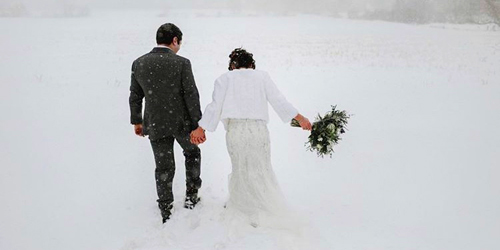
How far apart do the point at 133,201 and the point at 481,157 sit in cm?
625

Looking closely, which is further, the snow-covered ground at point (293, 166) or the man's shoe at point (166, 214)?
the man's shoe at point (166, 214)

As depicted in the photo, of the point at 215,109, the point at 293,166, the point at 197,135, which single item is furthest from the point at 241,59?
the point at 293,166

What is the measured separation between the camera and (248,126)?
Result: 3.79 m

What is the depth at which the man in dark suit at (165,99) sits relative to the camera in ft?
12.2

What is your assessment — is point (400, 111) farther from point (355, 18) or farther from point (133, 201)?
point (355, 18)

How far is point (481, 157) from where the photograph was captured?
6.47 meters

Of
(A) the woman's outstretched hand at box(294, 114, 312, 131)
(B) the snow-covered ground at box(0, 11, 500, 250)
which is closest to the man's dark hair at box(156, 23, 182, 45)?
(A) the woman's outstretched hand at box(294, 114, 312, 131)

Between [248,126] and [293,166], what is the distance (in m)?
2.73


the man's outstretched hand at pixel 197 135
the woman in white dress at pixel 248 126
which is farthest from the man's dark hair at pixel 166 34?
the man's outstretched hand at pixel 197 135

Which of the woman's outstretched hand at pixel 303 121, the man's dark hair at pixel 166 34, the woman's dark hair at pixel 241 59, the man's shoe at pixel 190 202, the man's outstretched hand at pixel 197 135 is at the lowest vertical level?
the man's shoe at pixel 190 202

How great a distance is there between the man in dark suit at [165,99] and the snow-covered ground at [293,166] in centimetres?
89

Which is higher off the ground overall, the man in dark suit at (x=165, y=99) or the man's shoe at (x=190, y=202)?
the man in dark suit at (x=165, y=99)

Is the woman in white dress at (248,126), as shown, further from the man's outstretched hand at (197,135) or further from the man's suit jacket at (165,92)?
the man's suit jacket at (165,92)

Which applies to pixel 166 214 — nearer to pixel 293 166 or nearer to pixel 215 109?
pixel 215 109
